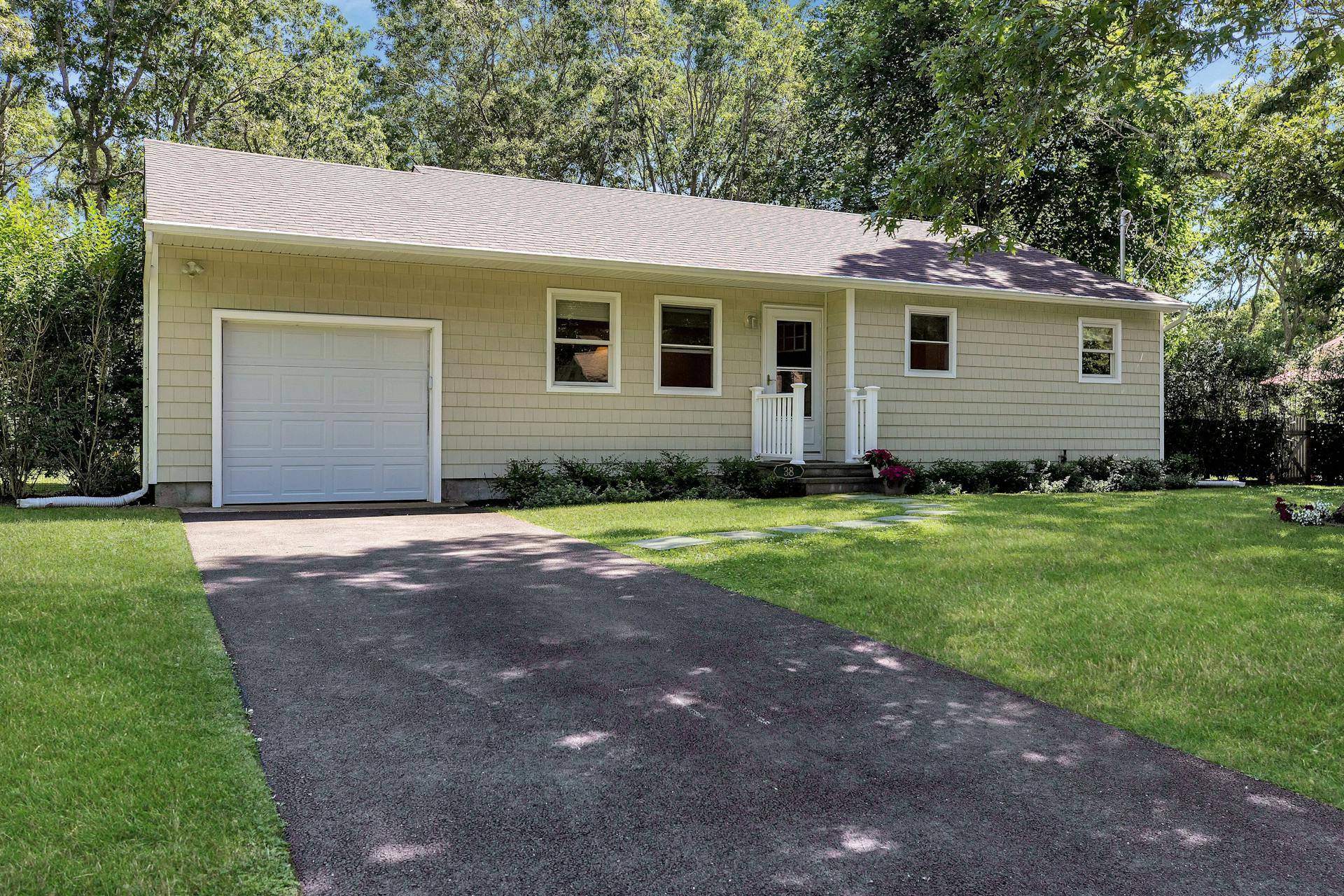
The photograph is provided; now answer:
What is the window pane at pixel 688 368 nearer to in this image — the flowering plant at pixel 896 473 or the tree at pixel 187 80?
the flowering plant at pixel 896 473

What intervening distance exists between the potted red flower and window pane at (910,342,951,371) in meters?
1.88

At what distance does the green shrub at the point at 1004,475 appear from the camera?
1348cm

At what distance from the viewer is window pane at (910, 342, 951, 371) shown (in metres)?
13.7

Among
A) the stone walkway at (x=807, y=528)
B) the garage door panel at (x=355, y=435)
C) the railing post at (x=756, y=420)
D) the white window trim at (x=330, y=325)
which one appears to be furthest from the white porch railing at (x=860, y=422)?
the garage door panel at (x=355, y=435)

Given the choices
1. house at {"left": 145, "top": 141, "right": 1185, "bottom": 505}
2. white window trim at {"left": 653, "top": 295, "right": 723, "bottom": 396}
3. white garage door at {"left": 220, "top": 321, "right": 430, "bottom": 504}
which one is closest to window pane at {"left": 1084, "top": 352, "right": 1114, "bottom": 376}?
house at {"left": 145, "top": 141, "right": 1185, "bottom": 505}

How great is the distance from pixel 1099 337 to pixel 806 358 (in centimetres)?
524

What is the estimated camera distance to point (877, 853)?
2422mm

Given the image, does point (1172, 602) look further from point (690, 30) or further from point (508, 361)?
point (690, 30)

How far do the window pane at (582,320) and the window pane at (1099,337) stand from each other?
7.94 m

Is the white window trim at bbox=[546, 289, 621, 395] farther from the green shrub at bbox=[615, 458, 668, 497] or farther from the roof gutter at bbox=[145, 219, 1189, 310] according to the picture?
the green shrub at bbox=[615, 458, 668, 497]

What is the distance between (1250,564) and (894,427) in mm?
7049

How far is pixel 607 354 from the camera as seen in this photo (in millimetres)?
12219

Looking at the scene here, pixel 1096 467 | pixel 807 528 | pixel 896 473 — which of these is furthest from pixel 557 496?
pixel 1096 467

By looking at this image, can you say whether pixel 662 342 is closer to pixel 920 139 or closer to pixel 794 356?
pixel 794 356
